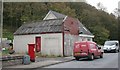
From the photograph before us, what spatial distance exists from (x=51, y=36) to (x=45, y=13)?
3943cm

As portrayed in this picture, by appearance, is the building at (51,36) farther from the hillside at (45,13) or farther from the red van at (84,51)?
the hillside at (45,13)

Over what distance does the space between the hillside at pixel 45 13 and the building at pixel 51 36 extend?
3052cm

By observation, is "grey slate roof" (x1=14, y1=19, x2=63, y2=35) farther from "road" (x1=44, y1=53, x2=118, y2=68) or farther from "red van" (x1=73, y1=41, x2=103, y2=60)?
"road" (x1=44, y1=53, x2=118, y2=68)

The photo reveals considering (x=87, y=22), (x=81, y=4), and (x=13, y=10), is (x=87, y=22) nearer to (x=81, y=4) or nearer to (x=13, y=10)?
(x=81, y=4)

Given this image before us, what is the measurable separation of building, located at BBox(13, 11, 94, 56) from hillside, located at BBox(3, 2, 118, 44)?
30.5 metres

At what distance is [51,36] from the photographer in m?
32.3

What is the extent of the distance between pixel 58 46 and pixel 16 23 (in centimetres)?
4365

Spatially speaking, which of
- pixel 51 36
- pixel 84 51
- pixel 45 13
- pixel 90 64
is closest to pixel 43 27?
pixel 51 36

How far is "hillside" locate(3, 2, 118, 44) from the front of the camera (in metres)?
68.3

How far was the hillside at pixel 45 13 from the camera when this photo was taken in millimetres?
68269

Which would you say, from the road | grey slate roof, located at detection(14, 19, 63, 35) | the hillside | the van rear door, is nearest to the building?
grey slate roof, located at detection(14, 19, 63, 35)

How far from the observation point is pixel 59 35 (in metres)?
31.7

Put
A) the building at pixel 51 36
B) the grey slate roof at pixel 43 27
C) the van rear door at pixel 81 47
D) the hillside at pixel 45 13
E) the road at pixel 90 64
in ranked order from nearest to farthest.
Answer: the road at pixel 90 64 < the van rear door at pixel 81 47 < the building at pixel 51 36 < the grey slate roof at pixel 43 27 < the hillside at pixel 45 13

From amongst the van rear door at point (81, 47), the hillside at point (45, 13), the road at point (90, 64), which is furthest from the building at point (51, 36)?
the hillside at point (45, 13)
